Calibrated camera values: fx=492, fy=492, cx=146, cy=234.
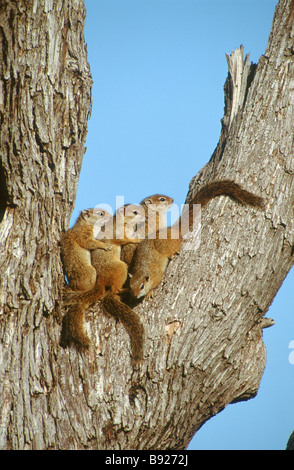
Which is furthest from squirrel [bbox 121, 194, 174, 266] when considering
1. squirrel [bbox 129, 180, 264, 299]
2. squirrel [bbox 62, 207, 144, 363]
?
squirrel [bbox 129, 180, 264, 299]

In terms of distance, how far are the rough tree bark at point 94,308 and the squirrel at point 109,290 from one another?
0.38 ft

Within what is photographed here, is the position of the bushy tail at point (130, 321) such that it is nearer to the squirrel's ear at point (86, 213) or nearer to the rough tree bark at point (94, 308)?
the rough tree bark at point (94, 308)

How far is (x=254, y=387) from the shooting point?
5.52 metres

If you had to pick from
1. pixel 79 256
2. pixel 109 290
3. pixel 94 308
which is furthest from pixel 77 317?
pixel 79 256

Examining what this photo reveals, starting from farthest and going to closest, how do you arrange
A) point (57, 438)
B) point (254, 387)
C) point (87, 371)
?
point (254, 387), point (87, 371), point (57, 438)

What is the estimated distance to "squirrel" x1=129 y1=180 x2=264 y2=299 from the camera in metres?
5.39

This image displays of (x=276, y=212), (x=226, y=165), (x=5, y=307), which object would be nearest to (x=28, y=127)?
(x=5, y=307)

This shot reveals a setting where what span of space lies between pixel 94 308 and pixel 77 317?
31 centimetres

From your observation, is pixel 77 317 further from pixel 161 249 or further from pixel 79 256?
pixel 161 249

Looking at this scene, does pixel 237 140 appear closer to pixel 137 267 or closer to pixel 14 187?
pixel 137 267

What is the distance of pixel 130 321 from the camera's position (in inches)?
192

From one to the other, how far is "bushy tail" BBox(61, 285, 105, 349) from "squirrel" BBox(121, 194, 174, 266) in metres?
1.21

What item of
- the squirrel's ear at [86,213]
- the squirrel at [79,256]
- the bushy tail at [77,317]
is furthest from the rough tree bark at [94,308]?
the squirrel's ear at [86,213]

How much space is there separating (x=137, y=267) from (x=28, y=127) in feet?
6.66
